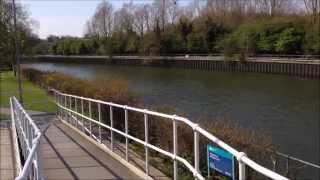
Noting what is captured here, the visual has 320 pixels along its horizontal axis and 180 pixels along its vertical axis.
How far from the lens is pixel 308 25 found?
273ft

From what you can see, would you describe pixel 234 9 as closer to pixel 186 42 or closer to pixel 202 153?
pixel 186 42

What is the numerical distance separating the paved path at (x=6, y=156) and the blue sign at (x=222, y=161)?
5442 millimetres

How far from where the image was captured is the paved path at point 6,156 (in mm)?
10602

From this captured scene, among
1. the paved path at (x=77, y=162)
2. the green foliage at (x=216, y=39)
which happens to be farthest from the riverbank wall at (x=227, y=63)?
the paved path at (x=77, y=162)

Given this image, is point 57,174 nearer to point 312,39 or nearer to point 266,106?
point 266,106

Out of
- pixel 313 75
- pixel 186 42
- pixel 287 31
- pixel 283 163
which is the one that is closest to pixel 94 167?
pixel 283 163

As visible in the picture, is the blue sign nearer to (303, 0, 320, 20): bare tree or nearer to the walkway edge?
the walkway edge

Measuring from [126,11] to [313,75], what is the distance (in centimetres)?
7120

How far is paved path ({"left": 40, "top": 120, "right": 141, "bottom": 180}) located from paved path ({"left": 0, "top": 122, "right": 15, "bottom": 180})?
0.76 metres

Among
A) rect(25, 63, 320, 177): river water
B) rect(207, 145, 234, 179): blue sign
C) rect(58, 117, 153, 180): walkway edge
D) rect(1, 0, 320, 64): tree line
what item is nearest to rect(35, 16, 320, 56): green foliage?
rect(1, 0, 320, 64): tree line

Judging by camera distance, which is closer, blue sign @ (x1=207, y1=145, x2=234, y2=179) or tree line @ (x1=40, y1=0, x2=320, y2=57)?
blue sign @ (x1=207, y1=145, x2=234, y2=179)

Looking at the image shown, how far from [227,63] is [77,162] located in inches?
3115

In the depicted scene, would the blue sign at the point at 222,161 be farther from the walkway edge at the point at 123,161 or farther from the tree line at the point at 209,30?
the tree line at the point at 209,30

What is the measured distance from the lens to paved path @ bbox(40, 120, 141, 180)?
27.7 feet
